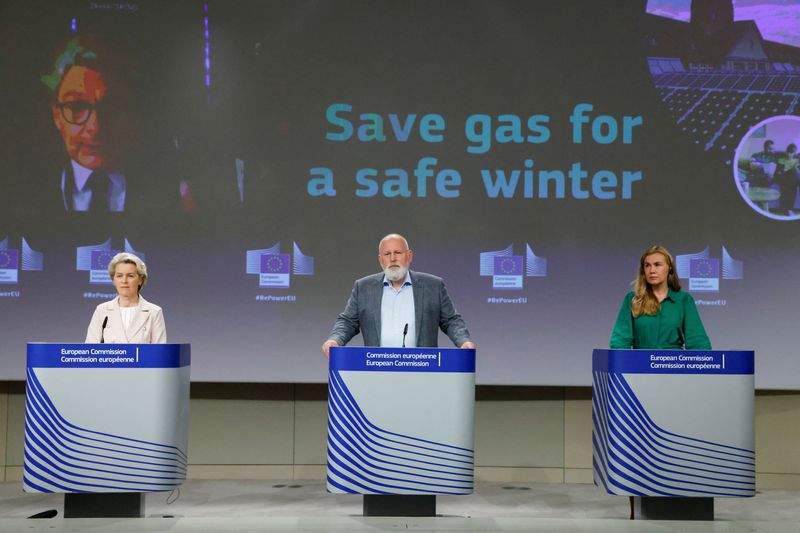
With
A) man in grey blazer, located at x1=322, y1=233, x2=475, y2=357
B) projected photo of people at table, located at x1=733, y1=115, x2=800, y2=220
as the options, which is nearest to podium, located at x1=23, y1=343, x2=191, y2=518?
man in grey blazer, located at x1=322, y1=233, x2=475, y2=357

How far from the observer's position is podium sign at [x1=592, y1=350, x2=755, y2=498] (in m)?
4.07

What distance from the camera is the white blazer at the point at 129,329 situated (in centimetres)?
454

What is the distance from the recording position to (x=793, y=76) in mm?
6254

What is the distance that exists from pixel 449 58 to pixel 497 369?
219 centimetres

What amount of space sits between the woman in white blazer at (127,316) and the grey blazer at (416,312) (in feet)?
3.08

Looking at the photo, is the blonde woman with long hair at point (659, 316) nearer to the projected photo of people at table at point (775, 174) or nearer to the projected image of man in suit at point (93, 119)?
the projected photo of people at table at point (775, 174)

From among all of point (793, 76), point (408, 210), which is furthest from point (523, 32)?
point (793, 76)

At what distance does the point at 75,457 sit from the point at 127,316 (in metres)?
0.82

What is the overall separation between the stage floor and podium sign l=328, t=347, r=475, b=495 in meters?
0.19

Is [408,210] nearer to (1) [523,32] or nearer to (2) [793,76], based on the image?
(1) [523,32]

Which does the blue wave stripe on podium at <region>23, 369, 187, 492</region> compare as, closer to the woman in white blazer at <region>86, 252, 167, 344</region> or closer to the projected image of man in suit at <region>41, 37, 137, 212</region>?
the woman in white blazer at <region>86, 252, 167, 344</region>

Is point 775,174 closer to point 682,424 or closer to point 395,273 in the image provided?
point 682,424

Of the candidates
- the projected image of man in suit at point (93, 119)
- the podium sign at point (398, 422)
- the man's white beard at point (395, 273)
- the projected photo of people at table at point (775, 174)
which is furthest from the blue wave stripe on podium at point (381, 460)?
the projected photo of people at table at point (775, 174)

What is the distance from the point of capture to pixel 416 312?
15.5ft
